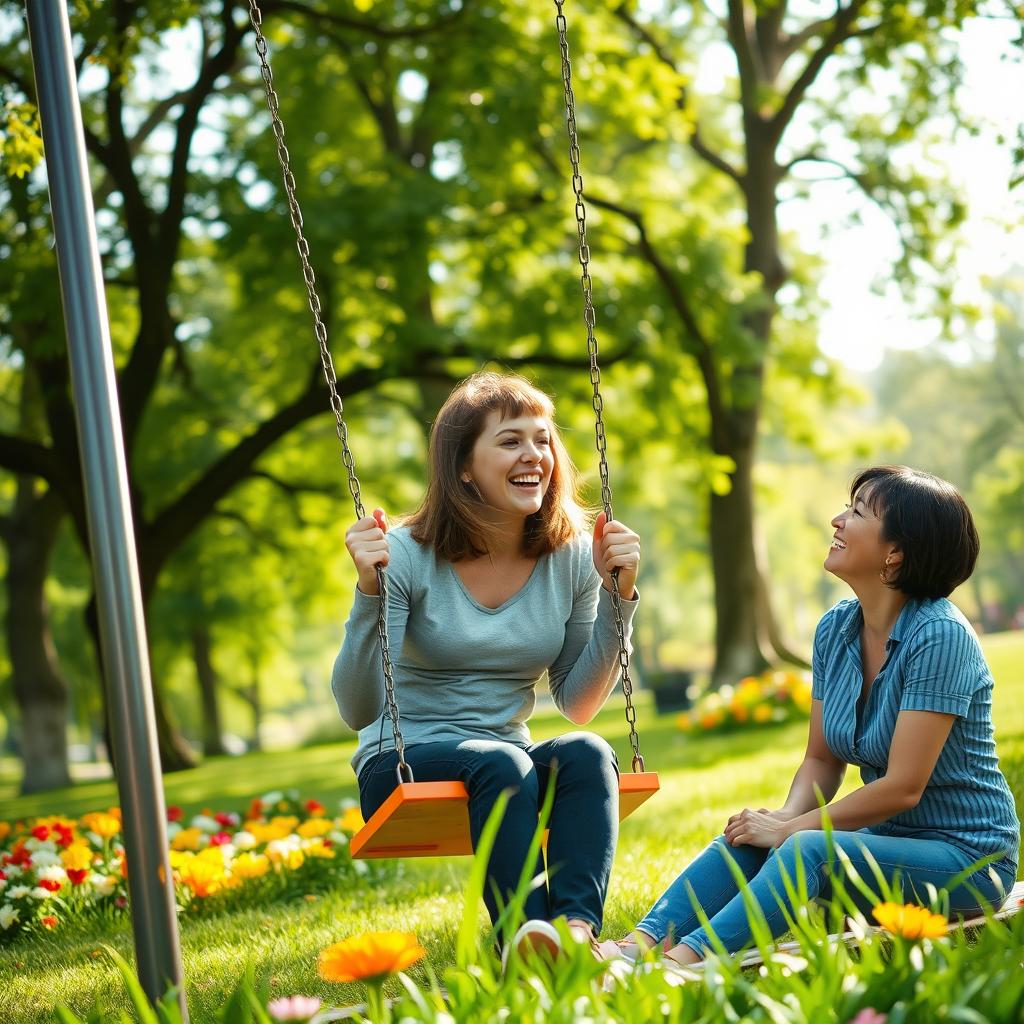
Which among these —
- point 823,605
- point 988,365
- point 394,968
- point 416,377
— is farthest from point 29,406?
A: point 823,605

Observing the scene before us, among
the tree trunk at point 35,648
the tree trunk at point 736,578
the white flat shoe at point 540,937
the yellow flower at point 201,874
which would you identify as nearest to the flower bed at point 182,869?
the yellow flower at point 201,874

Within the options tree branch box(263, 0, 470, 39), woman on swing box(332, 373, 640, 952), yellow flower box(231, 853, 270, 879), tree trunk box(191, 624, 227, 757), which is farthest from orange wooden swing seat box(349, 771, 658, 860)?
tree trunk box(191, 624, 227, 757)

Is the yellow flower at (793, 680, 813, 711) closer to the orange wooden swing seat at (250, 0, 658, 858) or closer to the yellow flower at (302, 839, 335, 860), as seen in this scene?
the yellow flower at (302, 839, 335, 860)

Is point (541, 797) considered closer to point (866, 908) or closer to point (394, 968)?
point (866, 908)

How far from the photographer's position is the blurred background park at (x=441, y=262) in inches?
462

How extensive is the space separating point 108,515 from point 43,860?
292 cm

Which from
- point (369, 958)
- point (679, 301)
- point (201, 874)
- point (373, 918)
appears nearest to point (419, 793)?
point (369, 958)

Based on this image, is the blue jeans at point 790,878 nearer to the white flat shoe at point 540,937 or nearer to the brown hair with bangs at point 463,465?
the white flat shoe at point 540,937

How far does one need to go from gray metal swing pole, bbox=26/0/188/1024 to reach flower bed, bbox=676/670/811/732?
9.46 m

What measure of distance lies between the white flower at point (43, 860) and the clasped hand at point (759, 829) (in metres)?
2.99

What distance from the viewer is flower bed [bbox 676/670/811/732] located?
11.6 metres

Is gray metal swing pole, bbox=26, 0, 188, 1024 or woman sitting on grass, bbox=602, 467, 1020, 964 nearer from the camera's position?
gray metal swing pole, bbox=26, 0, 188, 1024

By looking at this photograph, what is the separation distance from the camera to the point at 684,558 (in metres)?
21.3

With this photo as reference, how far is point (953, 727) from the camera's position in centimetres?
312
